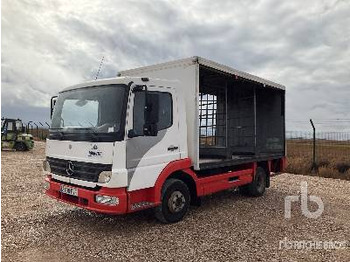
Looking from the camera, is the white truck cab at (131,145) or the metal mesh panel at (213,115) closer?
the white truck cab at (131,145)

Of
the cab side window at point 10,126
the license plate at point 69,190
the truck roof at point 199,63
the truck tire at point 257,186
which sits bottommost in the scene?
the truck tire at point 257,186

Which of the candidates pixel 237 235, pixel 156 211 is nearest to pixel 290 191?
pixel 237 235

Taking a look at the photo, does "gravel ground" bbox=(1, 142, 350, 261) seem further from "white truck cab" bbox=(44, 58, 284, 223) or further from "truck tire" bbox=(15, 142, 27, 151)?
"truck tire" bbox=(15, 142, 27, 151)

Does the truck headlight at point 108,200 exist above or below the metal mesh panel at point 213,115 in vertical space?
below

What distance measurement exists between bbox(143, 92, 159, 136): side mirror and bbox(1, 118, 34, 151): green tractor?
19445 mm

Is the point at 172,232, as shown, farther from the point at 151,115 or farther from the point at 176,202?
the point at 151,115

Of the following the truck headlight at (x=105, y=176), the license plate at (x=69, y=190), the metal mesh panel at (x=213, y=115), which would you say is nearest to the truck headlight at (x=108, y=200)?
the truck headlight at (x=105, y=176)

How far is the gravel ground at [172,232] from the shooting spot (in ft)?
15.0

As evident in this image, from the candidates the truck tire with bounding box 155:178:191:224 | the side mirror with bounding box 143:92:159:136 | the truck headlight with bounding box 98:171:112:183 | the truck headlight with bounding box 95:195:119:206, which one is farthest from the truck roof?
the truck headlight with bounding box 95:195:119:206

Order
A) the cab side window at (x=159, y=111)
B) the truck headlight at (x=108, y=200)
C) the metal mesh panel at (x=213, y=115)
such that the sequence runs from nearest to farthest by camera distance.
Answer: the truck headlight at (x=108, y=200)
the cab side window at (x=159, y=111)
the metal mesh panel at (x=213, y=115)

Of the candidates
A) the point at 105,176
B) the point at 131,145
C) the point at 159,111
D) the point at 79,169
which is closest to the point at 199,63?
the point at 159,111

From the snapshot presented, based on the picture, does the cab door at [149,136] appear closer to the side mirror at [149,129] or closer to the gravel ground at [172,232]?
the side mirror at [149,129]

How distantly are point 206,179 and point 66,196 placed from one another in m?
2.68

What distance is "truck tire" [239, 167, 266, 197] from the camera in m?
8.33
